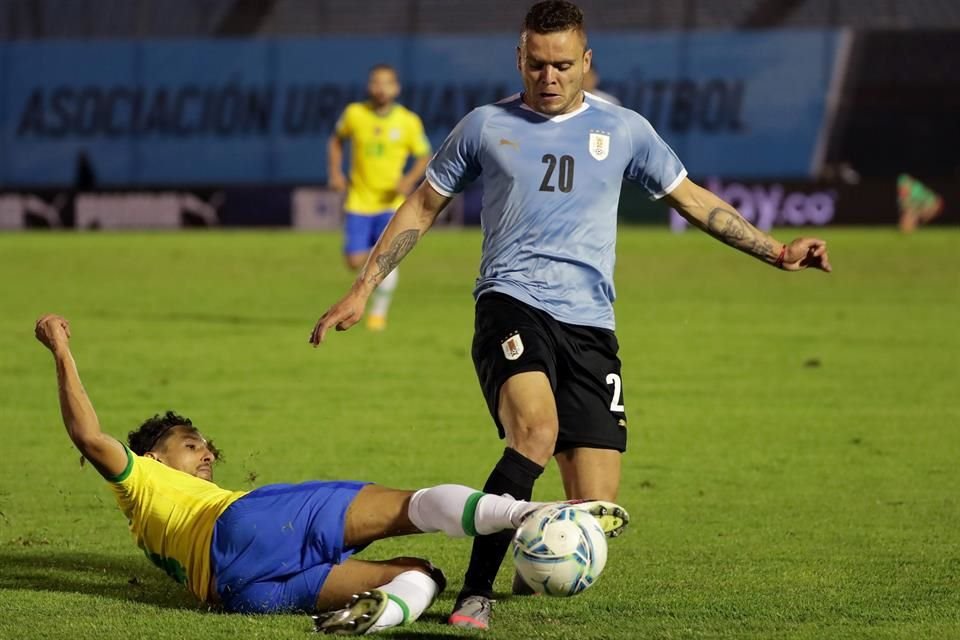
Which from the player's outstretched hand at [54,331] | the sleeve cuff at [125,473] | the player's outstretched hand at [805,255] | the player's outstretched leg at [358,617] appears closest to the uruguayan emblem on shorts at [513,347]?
the player's outstretched leg at [358,617]

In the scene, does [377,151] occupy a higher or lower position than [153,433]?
lower

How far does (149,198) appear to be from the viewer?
121 ft

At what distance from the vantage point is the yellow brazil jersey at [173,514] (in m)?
5.81

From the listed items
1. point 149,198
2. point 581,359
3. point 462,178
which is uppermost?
point 462,178

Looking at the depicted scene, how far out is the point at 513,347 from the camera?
5.93m

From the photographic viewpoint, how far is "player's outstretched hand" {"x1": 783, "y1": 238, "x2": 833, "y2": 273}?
21.0 feet

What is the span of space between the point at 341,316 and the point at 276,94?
1465 inches

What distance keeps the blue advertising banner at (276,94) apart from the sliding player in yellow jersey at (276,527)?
3557 centimetres

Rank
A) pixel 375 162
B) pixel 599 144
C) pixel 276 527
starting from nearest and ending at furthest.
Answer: pixel 276 527 → pixel 599 144 → pixel 375 162

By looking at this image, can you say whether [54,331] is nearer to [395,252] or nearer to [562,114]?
[395,252]

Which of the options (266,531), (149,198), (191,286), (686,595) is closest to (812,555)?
(686,595)

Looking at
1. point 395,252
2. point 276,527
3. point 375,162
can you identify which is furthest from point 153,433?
point 375,162

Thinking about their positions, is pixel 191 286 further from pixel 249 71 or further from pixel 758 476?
pixel 249 71

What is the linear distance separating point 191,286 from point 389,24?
21.6m
